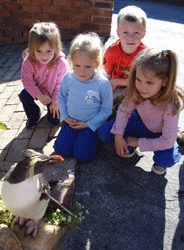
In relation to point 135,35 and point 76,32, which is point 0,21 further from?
point 135,35

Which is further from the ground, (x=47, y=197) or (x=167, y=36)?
(x=167, y=36)

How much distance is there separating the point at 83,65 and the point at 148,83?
67cm

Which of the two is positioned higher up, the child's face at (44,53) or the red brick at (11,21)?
the child's face at (44,53)

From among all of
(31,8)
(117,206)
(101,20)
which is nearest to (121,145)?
(117,206)

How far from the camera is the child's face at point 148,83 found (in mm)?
1840

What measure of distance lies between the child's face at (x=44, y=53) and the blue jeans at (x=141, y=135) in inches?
39.6

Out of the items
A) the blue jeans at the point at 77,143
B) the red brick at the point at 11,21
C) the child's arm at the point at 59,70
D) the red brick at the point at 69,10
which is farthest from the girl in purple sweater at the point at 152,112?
the red brick at the point at 11,21

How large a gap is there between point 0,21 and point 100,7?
229 cm

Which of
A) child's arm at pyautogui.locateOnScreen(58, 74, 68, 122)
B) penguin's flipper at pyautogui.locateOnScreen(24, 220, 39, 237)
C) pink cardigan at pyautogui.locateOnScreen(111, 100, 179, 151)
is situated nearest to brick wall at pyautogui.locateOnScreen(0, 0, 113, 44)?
child's arm at pyautogui.locateOnScreen(58, 74, 68, 122)

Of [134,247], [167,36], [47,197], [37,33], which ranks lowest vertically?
[134,247]

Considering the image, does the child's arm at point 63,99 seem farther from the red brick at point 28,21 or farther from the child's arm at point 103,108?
the red brick at point 28,21

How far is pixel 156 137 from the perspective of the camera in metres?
2.36

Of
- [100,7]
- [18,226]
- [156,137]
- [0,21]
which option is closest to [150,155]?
[156,137]

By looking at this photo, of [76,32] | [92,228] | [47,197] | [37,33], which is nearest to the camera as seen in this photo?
[47,197]
